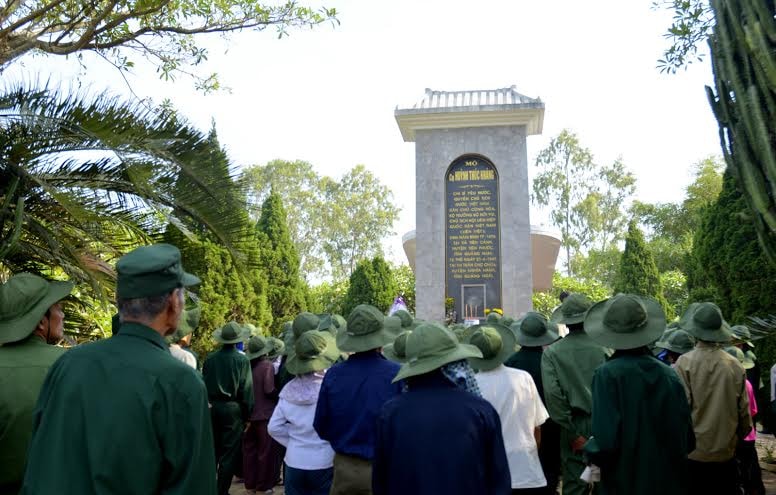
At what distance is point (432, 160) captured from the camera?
17.1m

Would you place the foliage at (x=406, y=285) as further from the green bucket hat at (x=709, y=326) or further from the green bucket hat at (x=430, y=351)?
the green bucket hat at (x=430, y=351)

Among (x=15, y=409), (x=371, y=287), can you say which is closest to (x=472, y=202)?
(x=371, y=287)

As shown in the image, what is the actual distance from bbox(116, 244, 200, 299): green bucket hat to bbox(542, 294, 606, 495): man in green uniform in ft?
12.0

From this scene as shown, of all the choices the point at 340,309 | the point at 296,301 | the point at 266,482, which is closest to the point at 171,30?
the point at 266,482

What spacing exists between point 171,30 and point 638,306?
6.35 m

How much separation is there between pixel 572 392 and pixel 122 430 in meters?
3.82

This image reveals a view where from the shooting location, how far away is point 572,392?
5.08m

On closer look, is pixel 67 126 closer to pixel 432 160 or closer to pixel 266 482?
pixel 266 482

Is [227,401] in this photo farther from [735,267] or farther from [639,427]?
[735,267]

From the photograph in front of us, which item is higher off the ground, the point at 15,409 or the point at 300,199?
the point at 300,199

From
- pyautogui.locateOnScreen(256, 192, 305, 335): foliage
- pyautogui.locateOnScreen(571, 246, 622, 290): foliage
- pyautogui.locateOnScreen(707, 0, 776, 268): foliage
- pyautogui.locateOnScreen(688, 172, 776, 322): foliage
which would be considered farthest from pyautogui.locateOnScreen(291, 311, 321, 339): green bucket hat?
pyautogui.locateOnScreen(571, 246, 622, 290): foliage

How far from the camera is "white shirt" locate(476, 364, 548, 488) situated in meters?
4.52

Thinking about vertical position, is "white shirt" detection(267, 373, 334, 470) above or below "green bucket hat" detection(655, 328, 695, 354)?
below

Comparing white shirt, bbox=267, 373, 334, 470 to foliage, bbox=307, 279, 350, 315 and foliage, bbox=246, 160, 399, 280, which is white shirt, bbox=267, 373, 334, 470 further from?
foliage, bbox=246, 160, 399, 280
